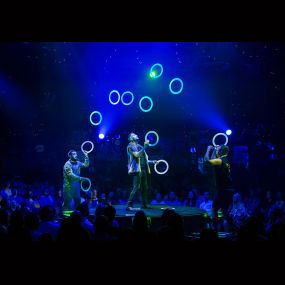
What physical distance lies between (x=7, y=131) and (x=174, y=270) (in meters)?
15.1

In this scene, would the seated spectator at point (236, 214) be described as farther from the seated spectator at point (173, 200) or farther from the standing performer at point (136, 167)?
the seated spectator at point (173, 200)

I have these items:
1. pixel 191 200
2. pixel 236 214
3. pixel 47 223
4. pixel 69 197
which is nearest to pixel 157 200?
pixel 191 200

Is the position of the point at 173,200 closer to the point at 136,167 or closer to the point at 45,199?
the point at 136,167

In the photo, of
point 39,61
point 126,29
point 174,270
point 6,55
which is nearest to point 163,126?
point 39,61

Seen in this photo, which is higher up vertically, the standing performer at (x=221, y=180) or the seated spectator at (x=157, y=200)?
the standing performer at (x=221, y=180)

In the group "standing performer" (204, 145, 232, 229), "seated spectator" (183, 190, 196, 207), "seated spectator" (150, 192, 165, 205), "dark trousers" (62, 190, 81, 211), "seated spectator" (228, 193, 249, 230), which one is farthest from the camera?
"seated spectator" (150, 192, 165, 205)

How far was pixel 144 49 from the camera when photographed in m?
16.3

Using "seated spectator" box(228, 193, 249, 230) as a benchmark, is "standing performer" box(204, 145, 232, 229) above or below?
above

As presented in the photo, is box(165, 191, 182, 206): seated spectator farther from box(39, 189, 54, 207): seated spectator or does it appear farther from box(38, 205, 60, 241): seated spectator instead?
box(38, 205, 60, 241): seated spectator

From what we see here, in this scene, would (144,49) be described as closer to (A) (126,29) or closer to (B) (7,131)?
(B) (7,131)

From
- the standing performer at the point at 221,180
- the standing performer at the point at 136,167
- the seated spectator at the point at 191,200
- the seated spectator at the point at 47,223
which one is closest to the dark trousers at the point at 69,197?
the standing performer at the point at 136,167

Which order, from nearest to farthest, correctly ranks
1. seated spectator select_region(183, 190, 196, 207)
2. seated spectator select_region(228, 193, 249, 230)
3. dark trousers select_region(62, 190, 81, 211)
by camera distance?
1. seated spectator select_region(228, 193, 249, 230)
2. dark trousers select_region(62, 190, 81, 211)
3. seated spectator select_region(183, 190, 196, 207)

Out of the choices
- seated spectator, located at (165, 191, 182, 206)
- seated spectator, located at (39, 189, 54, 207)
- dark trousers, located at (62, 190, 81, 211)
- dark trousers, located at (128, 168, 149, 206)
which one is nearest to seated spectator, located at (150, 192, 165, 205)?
seated spectator, located at (165, 191, 182, 206)

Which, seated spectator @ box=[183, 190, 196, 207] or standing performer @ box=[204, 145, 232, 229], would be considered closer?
standing performer @ box=[204, 145, 232, 229]
